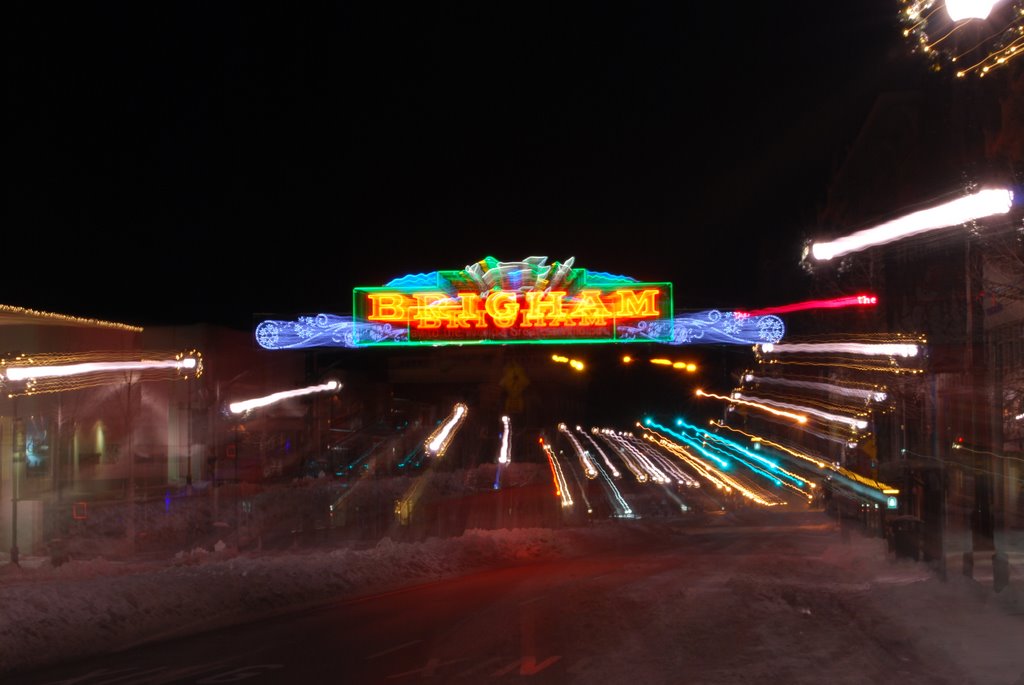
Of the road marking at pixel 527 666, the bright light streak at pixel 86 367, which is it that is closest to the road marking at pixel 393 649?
the road marking at pixel 527 666

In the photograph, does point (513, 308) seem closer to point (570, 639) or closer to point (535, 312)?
point (535, 312)

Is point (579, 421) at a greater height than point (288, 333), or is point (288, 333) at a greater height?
point (288, 333)

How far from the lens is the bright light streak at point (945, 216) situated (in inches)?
484

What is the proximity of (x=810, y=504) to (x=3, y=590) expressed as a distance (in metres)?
28.7

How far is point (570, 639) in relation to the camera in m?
10.8

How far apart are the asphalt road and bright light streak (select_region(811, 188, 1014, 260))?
4976 millimetres

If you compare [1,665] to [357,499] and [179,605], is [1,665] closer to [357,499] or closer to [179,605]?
[179,605]

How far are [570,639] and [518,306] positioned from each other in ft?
53.0

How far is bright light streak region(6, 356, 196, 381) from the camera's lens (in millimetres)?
17578

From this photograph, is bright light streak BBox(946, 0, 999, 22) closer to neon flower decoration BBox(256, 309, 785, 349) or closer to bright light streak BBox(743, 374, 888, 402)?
bright light streak BBox(743, 374, 888, 402)

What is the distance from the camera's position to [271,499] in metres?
29.2

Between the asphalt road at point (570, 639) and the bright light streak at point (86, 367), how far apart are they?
7214mm

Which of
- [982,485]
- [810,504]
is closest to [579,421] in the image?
[810,504]

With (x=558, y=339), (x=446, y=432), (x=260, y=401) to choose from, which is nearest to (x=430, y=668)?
(x=558, y=339)
